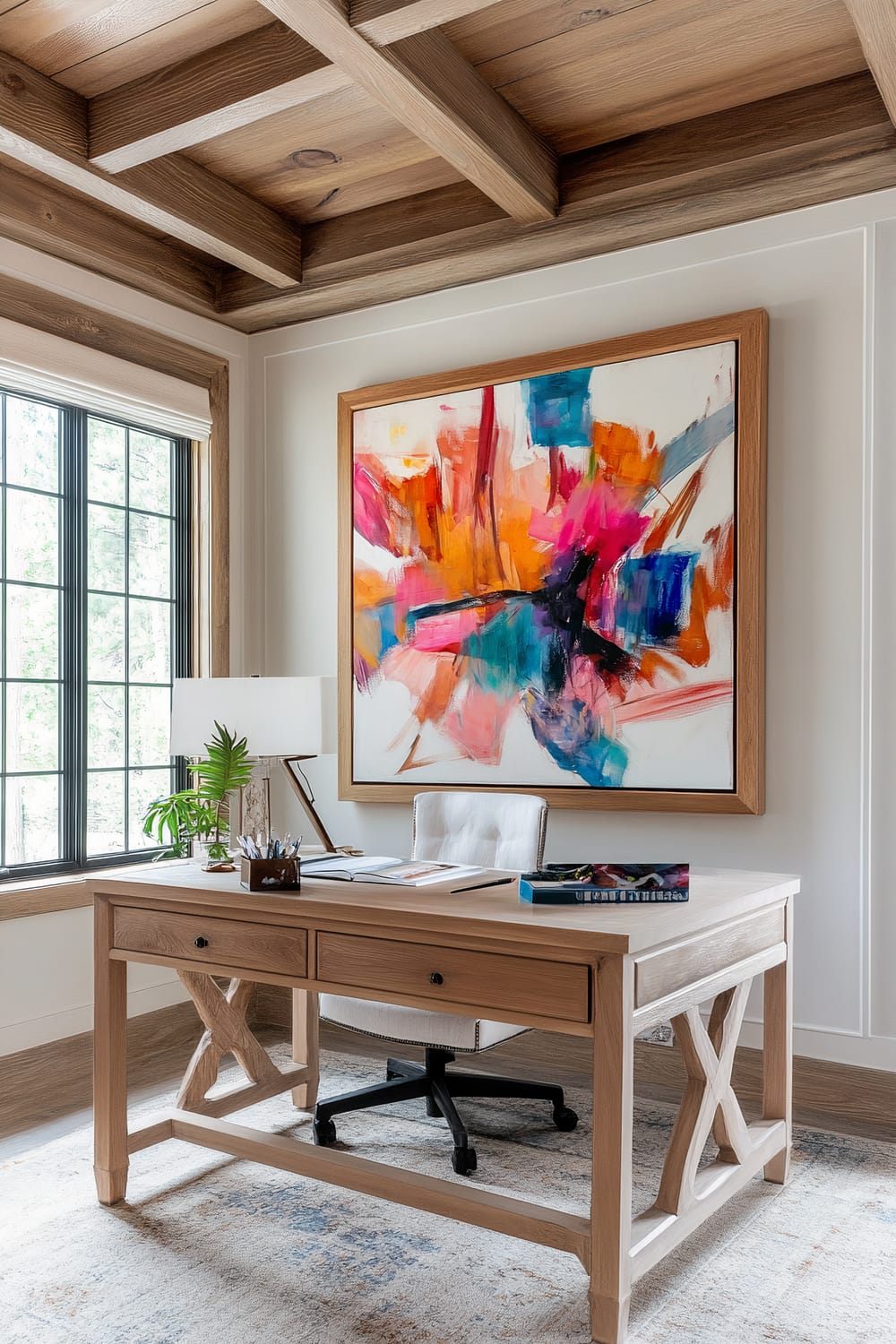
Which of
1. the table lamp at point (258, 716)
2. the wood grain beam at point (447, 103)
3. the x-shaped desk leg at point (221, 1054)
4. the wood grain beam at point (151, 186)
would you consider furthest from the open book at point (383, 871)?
the wood grain beam at point (151, 186)

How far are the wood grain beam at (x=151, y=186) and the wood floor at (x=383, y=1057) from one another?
8.37ft

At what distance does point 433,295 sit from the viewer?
374 cm

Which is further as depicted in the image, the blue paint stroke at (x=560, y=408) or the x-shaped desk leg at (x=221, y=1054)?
the blue paint stroke at (x=560, y=408)

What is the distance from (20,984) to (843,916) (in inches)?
95.0

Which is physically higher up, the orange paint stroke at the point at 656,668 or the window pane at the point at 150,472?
the window pane at the point at 150,472

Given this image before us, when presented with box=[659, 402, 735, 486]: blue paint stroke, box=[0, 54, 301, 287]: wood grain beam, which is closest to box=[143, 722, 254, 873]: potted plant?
box=[659, 402, 735, 486]: blue paint stroke

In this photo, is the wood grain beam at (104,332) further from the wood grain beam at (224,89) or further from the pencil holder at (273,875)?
the pencil holder at (273,875)

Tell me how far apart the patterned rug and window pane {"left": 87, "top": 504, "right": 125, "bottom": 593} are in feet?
5.89

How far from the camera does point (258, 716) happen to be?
276 cm

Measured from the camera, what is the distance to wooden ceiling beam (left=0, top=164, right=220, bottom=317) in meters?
3.14

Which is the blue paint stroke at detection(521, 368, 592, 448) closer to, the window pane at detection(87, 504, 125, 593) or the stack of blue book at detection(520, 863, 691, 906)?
the window pane at detection(87, 504, 125, 593)

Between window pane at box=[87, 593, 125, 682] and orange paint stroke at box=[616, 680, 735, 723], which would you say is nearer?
orange paint stroke at box=[616, 680, 735, 723]

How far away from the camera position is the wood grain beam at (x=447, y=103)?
2.34m

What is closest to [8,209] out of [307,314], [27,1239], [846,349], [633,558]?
[307,314]
